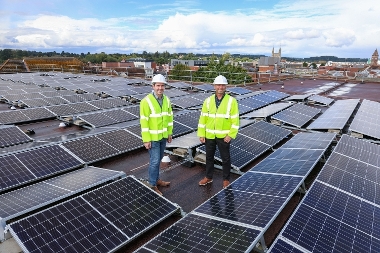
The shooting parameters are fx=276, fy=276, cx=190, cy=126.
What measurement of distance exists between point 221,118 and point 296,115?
7.06 m

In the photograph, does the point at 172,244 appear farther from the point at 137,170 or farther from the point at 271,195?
the point at 137,170

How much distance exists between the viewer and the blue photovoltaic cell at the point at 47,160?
20.6 ft

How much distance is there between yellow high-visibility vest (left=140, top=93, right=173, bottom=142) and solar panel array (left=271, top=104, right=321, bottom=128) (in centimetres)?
657

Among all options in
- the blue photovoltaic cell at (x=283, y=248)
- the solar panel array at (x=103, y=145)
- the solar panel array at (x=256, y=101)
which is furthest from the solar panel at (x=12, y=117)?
the blue photovoltaic cell at (x=283, y=248)

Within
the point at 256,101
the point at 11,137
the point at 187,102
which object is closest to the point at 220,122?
the point at 11,137

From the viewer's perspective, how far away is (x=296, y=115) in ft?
40.0

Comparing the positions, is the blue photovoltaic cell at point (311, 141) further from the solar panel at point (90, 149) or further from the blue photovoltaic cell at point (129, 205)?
the solar panel at point (90, 149)

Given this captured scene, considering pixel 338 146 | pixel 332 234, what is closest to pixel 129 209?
pixel 332 234

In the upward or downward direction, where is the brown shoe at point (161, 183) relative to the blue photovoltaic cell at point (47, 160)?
downward

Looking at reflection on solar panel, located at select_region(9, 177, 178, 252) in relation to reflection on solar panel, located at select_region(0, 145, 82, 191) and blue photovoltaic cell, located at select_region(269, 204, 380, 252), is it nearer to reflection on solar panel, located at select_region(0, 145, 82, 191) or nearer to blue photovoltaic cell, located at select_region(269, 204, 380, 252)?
reflection on solar panel, located at select_region(0, 145, 82, 191)

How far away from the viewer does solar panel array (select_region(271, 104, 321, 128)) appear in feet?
37.1

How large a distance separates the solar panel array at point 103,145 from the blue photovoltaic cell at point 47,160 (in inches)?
12.2

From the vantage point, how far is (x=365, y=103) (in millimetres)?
15141

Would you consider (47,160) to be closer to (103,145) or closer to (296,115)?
(103,145)
